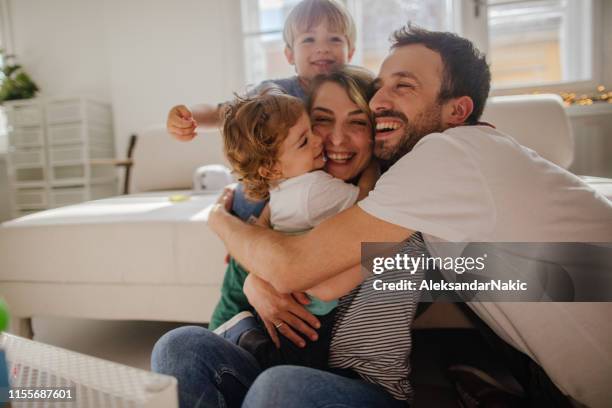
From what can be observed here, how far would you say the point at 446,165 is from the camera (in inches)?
25.2

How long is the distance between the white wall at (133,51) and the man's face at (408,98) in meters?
2.73

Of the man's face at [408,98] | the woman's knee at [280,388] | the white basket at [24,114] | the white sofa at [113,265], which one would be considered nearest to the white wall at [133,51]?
the white basket at [24,114]

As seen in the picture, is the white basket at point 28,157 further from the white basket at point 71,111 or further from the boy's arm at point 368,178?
the boy's arm at point 368,178

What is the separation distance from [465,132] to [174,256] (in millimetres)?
1057

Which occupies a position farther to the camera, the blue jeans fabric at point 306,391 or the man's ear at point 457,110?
the man's ear at point 457,110

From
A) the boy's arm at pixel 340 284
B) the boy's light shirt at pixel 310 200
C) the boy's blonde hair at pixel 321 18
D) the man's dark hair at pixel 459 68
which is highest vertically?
the boy's blonde hair at pixel 321 18

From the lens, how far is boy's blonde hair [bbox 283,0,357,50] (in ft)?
4.04

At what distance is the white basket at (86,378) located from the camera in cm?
50

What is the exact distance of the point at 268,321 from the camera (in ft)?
2.81

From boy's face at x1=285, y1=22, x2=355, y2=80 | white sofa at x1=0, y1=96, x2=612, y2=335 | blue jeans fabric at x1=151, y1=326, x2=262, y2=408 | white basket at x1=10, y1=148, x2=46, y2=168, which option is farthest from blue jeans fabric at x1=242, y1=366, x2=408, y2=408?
white basket at x1=10, y1=148, x2=46, y2=168

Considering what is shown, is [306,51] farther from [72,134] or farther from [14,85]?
[14,85]

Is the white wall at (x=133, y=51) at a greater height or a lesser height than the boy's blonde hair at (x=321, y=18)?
greater

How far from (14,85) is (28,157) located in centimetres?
67

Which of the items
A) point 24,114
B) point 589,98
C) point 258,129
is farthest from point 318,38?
point 24,114
